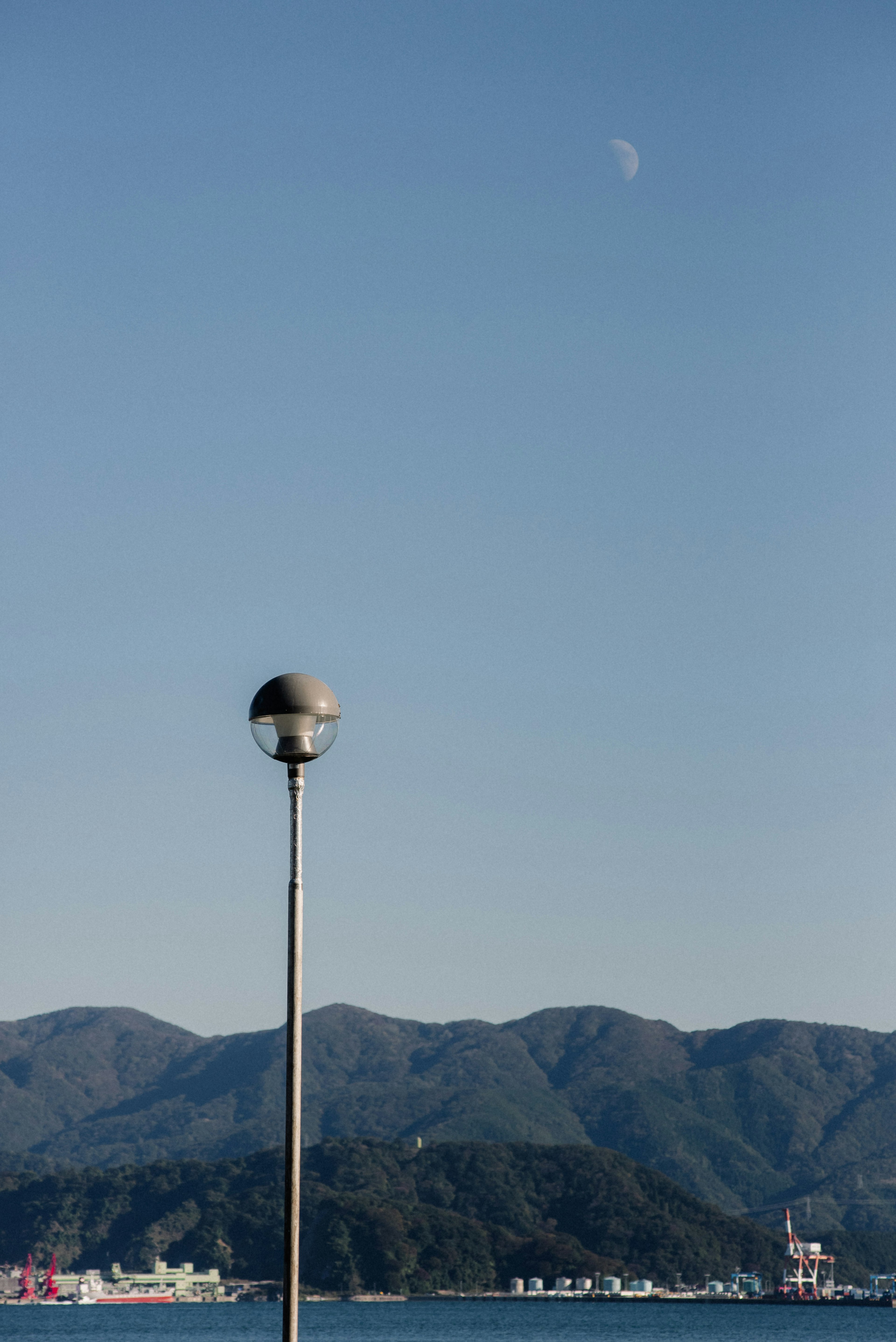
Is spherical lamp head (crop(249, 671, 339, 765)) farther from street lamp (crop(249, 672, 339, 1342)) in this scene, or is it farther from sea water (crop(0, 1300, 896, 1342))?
sea water (crop(0, 1300, 896, 1342))

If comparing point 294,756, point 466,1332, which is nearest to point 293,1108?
point 294,756

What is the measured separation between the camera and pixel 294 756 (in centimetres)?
1167

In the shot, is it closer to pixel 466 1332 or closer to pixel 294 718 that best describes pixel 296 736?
pixel 294 718

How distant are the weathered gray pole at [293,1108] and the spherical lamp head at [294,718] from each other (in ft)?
2.68

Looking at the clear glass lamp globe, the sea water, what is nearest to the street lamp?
the clear glass lamp globe

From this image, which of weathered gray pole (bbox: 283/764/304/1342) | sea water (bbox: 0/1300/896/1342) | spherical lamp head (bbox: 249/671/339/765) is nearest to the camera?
weathered gray pole (bbox: 283/764/304/1342)

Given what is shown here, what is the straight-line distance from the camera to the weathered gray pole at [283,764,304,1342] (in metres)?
10.5

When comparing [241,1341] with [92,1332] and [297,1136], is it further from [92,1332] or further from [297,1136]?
[297,1136]

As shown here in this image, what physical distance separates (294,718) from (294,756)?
1.00 ft

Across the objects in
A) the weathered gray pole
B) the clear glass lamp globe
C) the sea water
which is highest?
the clear glass lamp globe

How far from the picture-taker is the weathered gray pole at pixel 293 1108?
10547 millimetres

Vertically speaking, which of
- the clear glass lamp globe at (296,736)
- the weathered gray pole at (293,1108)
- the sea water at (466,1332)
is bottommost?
the sea water at (466,1332)

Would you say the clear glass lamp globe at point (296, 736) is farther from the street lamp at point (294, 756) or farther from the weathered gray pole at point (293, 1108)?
the weathered gray pole at point (293, 1108)

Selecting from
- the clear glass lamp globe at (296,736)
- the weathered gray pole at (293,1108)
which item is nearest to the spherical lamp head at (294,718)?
the clear glass lamp globe at (296,736)
